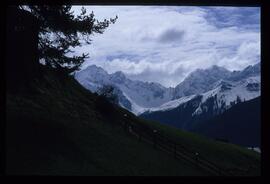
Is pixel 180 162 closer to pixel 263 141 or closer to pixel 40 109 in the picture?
pixel 40 109

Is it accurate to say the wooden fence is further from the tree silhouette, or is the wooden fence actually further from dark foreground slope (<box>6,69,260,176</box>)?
the tree silhouette

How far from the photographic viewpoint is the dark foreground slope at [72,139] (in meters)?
19.5

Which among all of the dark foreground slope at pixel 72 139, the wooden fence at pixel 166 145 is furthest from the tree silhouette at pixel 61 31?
the wooden fence at pixel 166 145

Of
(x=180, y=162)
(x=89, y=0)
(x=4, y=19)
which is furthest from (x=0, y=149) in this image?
(x=180, y=162)

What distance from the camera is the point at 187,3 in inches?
272

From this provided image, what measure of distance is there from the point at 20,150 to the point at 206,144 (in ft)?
73.9

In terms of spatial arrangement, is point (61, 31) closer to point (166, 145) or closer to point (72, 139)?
point (72, 139)

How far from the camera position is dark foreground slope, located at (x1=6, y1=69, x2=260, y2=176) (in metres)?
19.5

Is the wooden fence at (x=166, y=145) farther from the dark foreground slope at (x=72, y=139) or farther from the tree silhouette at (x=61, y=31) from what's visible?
the tree silhouette at (x=61, y=31)

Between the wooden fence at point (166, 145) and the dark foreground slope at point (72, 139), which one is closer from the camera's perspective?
the dark foreground slope at point (72, 139)

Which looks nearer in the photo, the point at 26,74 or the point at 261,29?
the point at 261,29

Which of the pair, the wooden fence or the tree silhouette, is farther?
the wooden fence

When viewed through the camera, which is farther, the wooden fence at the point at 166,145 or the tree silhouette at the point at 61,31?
the wooden fence at the point at 166,145

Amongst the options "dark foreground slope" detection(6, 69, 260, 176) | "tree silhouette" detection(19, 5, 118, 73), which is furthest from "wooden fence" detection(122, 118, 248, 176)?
"tree silhouette" detection(19, 5, 118, 73)
